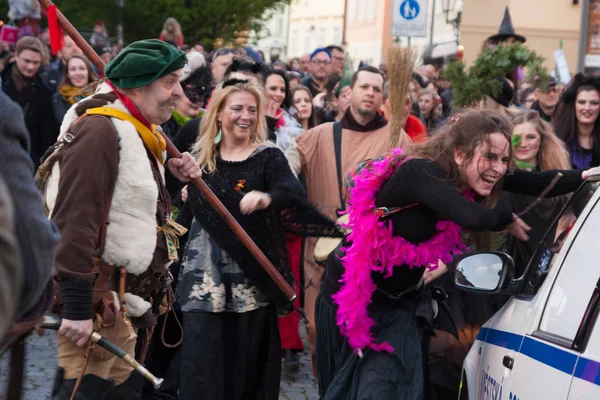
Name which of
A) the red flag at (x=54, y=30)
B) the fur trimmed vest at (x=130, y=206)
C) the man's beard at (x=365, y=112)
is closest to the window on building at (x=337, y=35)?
the man's beard at (x=365, y=112)

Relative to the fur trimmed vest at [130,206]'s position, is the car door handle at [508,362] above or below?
below

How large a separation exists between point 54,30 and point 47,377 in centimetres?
299

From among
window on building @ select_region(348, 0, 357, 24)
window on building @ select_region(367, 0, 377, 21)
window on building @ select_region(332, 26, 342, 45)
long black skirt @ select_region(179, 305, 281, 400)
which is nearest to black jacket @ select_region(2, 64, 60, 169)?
long black skirt @ select_region(179, 305, 281, 400)

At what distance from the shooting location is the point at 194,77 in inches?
339

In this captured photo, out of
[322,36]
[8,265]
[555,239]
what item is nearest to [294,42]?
[322,36]

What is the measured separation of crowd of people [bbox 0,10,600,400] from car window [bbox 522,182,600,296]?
0.35 meters

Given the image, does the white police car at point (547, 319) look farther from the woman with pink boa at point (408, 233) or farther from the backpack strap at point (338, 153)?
the backpack strap at point (338, 153)

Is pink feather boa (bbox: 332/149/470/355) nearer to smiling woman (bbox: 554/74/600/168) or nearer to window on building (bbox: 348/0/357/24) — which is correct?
smiling woman (bbox: 554/74/600/168)

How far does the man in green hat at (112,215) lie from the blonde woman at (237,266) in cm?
127

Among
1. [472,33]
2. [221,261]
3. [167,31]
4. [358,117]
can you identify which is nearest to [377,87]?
[358,117]

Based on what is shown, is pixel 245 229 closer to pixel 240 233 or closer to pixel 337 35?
pixel 240 233

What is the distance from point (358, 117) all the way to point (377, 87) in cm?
26

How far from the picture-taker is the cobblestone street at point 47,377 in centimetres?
682

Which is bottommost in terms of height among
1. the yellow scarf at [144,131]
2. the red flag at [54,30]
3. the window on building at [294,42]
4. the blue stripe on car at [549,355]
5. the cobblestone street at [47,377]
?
the cobblestone street at [47,377]
